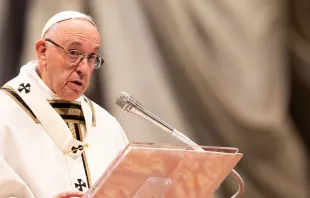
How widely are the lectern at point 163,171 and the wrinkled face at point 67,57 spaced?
0.85 metres

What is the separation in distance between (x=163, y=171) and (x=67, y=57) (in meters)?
Result: 0.93

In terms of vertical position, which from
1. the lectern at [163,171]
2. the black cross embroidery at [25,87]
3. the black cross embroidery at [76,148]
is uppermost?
the lectern at [163,171]

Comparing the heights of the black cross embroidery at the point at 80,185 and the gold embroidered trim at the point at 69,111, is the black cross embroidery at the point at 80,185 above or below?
below

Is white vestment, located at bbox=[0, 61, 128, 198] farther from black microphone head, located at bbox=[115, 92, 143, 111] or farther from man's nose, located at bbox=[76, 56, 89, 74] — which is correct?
black microphone head, located at bbox=[115, 92, 143, 111]

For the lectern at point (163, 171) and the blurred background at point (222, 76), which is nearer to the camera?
the lectern at point (163, 171)

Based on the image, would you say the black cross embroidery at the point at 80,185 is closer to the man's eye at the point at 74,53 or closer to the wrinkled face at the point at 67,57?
the wrinkled face at the point at 67,57

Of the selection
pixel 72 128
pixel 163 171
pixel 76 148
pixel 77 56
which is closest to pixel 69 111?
pixel 72 128

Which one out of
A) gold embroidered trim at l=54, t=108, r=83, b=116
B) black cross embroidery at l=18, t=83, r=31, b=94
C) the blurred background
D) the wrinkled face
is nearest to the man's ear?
the wrinkled face

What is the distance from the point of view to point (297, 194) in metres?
3.80

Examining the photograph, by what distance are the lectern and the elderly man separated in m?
0.71

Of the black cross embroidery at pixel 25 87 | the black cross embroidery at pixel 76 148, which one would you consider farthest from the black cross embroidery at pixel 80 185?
the black cross embroidery at pixel 25 87

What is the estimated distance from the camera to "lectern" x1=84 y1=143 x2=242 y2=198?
1.84 meters

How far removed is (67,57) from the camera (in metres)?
2.67

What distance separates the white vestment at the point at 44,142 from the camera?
2.53 meters
